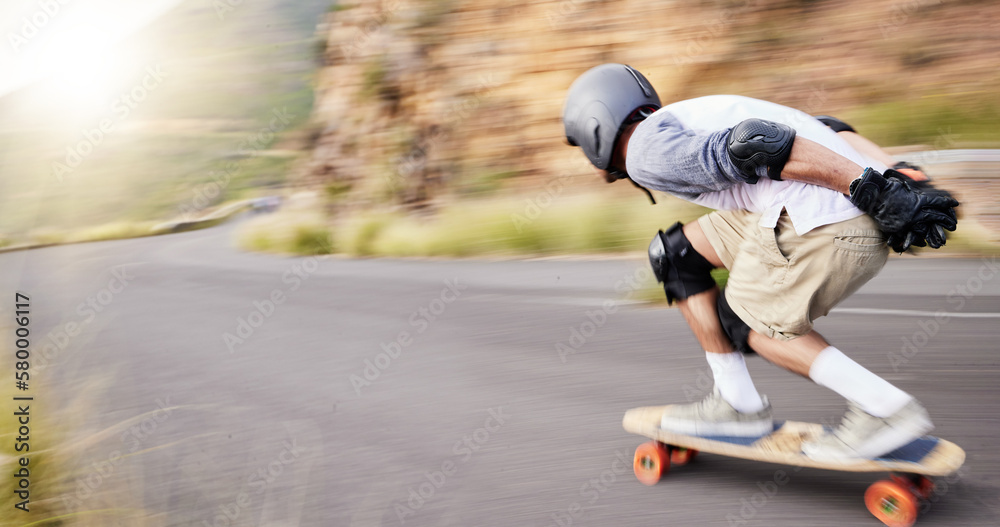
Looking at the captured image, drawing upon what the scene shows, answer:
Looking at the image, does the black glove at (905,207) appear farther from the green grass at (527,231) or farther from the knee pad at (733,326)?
the green grass at (527,231)

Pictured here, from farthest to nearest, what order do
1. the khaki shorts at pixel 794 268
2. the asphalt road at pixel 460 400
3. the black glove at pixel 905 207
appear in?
the asphalt road at pixel 460 400 < the khaki shorts at pixel 794 268 < the black glove at pixel 905 207

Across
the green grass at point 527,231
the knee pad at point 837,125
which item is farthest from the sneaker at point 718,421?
the green grass at point 527,231

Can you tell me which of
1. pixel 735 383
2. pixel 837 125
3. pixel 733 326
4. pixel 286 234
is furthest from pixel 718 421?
pixel 286 234

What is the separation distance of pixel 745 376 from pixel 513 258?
5283mm

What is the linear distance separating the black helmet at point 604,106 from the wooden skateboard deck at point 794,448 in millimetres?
1007

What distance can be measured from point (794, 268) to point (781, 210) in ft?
0.59

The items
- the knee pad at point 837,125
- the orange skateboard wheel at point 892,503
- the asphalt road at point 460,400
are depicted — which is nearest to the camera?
the orange skateboard wheel at point 892,503

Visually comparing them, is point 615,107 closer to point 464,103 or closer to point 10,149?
point 464,103

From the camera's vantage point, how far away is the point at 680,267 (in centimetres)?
251

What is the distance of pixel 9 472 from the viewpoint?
9.68 ft

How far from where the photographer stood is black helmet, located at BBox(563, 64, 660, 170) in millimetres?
2223

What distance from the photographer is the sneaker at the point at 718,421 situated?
2500 millimetres

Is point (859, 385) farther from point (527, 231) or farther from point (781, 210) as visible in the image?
point (527, 231)

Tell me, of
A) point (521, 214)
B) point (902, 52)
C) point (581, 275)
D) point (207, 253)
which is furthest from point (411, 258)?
point (902, 52)
